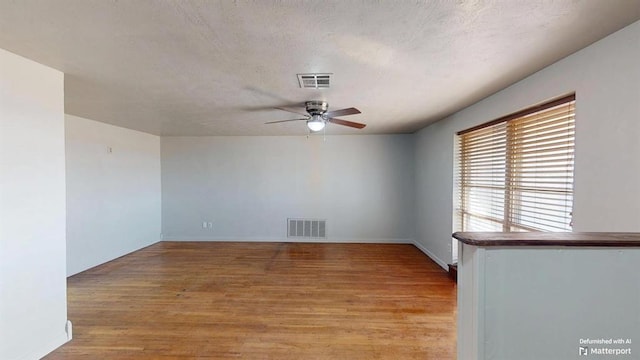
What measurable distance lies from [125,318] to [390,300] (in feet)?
9.19

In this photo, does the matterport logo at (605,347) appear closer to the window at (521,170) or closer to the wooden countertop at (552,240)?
the wooden countertop at (552,240)

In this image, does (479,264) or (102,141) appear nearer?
(479,264)

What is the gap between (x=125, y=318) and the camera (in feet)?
8.86

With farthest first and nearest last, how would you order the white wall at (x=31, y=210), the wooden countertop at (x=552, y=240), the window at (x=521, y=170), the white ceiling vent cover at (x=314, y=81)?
the white ceiling vent cover at (x=314, y=81) → the window at (x=521, y=170) → the white wall at (x=31, y=210) → the wooden countertop at (x=552, y=240)

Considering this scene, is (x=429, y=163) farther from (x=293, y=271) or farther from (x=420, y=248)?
(x=293, y=271)

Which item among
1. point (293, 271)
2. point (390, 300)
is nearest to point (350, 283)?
point (390, 300)

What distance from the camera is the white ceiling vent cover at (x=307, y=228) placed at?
5.82 m

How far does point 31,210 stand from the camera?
1992 mm

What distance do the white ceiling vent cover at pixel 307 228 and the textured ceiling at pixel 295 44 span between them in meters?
3.37

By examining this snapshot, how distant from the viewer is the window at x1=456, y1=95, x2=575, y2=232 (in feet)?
6.93

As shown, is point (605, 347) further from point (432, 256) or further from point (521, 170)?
point (432, 256)

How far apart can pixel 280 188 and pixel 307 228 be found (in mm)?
1050

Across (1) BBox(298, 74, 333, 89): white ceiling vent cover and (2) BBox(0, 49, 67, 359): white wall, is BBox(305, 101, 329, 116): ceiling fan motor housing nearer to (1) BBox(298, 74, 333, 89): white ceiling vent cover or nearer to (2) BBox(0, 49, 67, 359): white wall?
(1) BBox(298, 74, 333, 89): white ceiling vent cover

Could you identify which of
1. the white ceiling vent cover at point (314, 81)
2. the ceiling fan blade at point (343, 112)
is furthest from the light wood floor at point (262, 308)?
the white ceiling vent cover at point (314, 81)
